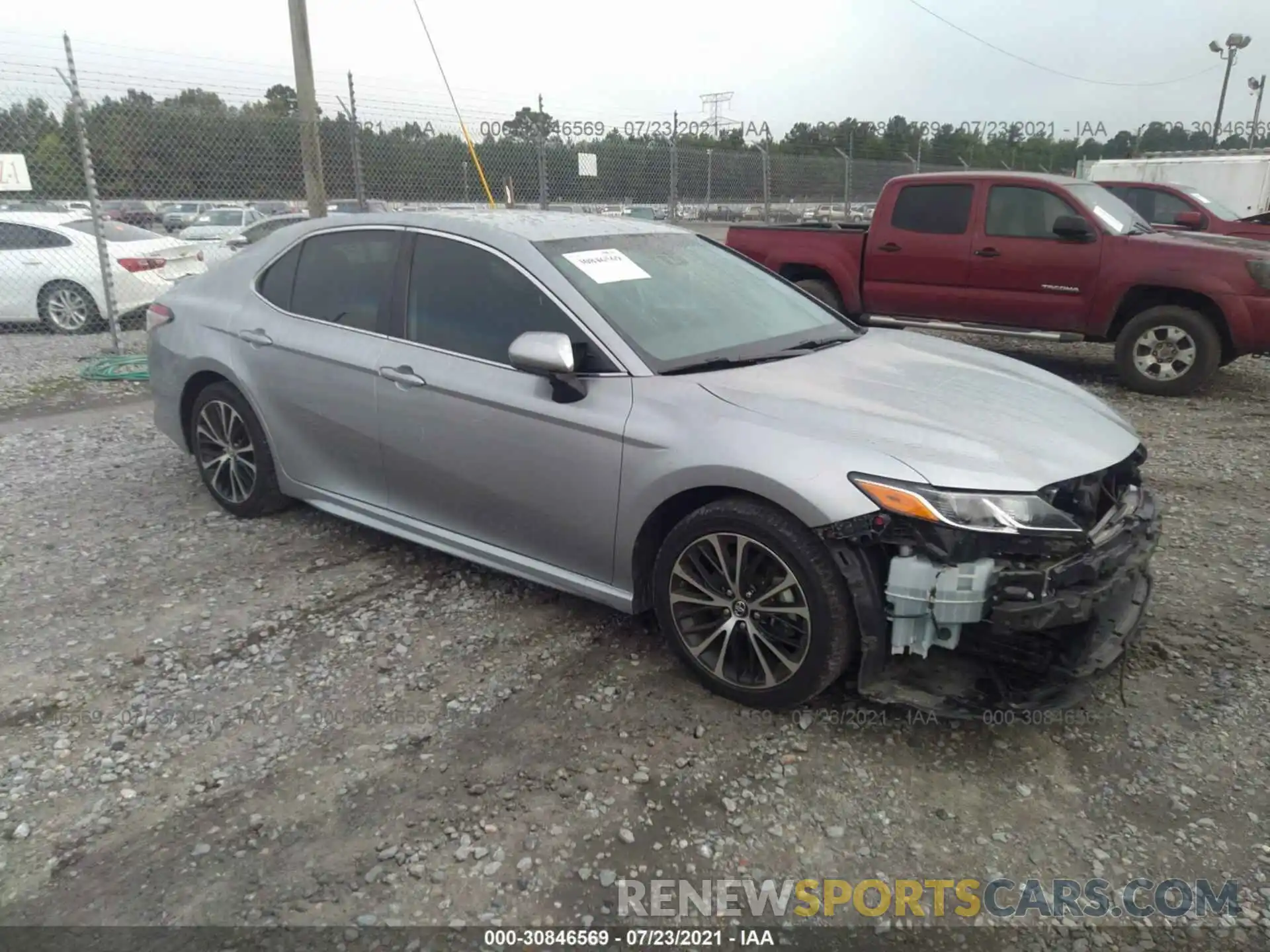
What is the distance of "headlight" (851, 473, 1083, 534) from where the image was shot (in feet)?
8.70

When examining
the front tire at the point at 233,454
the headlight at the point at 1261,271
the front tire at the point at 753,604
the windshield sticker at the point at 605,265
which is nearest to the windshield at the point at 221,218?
the front tire at the point at 233,454

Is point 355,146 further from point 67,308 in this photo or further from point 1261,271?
point 1261,271

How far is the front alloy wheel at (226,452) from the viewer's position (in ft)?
15.1

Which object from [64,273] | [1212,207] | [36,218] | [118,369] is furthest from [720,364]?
[1212,207]

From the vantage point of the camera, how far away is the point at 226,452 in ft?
15.4

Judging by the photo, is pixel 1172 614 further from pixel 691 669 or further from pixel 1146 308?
pixel 1146 308

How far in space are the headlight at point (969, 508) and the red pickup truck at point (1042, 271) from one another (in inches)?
229

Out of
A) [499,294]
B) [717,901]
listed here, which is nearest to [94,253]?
[499,294]

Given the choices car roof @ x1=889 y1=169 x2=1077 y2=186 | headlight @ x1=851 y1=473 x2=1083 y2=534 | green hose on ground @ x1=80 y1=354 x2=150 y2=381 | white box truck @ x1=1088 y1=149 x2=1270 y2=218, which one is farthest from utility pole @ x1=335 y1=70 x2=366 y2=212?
white box truck @ x1=1088 y1=149 x2=1270 y2=218

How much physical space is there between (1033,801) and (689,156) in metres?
14.4

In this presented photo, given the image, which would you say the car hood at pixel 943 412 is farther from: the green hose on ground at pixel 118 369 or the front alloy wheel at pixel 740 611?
the green hose on ground at pixel 118 369

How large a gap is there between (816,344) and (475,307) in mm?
1440

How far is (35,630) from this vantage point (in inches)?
144

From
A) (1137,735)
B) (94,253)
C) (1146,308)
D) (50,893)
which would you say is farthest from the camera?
(94,253)
